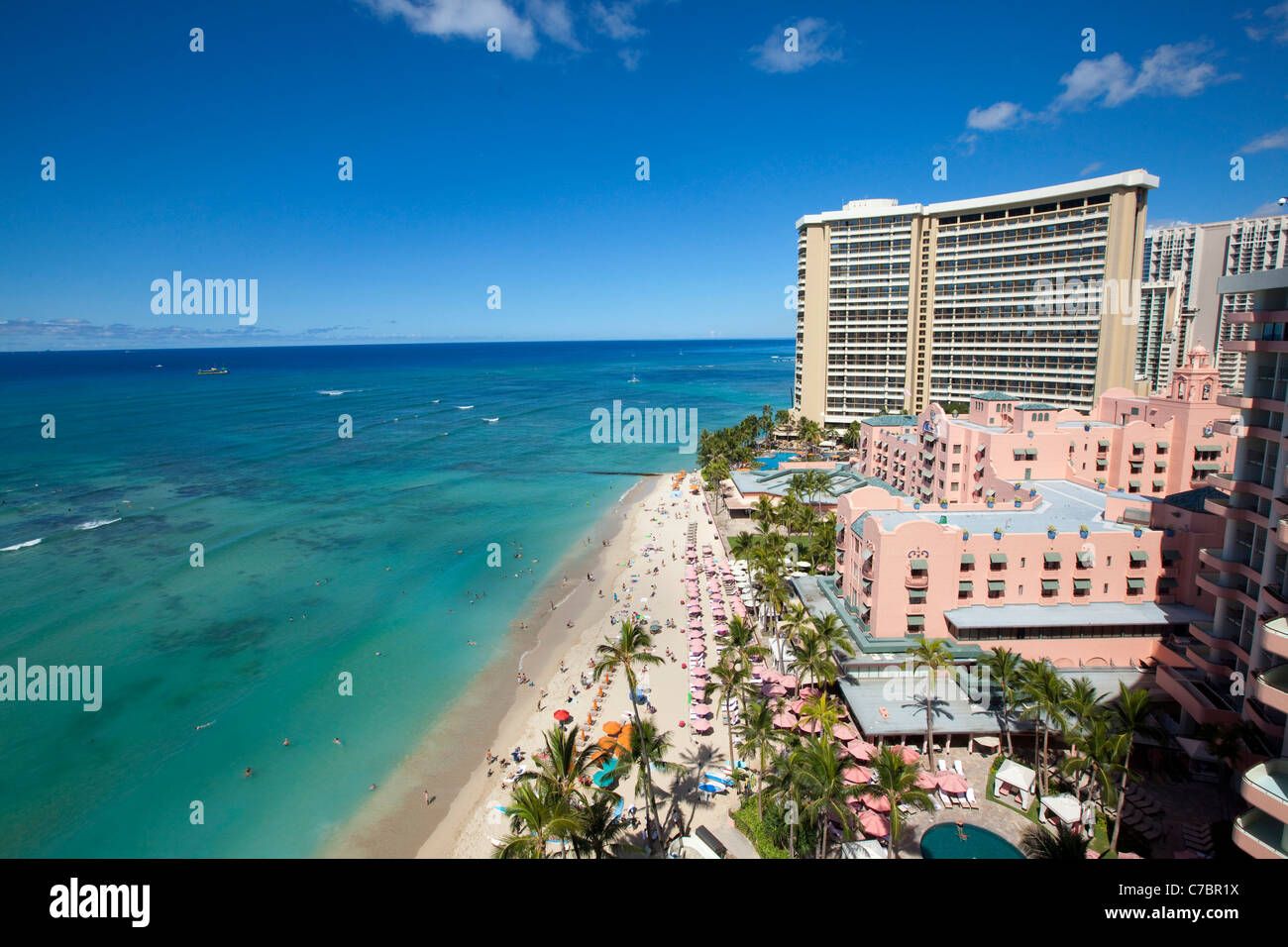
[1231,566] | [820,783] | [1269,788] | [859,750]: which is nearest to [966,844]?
[859,750]

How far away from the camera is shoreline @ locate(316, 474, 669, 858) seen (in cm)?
3033

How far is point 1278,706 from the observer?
18.5m

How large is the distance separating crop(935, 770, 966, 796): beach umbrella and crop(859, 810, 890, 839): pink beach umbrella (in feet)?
10.7

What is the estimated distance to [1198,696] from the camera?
87.9 ft

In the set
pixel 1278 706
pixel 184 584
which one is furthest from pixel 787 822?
pixel 184 584

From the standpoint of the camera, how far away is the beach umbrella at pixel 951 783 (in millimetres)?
27109

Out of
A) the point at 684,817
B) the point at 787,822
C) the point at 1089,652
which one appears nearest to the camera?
the point at 787,822

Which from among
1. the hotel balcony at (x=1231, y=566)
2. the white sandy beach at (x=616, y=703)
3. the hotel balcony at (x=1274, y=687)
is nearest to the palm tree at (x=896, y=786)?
the white sandy beach at (x=616, y=703)

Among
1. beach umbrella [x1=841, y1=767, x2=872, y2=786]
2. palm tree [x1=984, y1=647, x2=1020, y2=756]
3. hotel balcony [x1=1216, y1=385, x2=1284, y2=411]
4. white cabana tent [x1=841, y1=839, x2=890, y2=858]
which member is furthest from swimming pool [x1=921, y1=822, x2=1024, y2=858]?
hotel balcony [x1=1216, y1=385, x2=1284, y2=411]

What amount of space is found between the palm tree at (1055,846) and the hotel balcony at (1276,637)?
7959mm

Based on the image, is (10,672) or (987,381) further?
(987,381)
